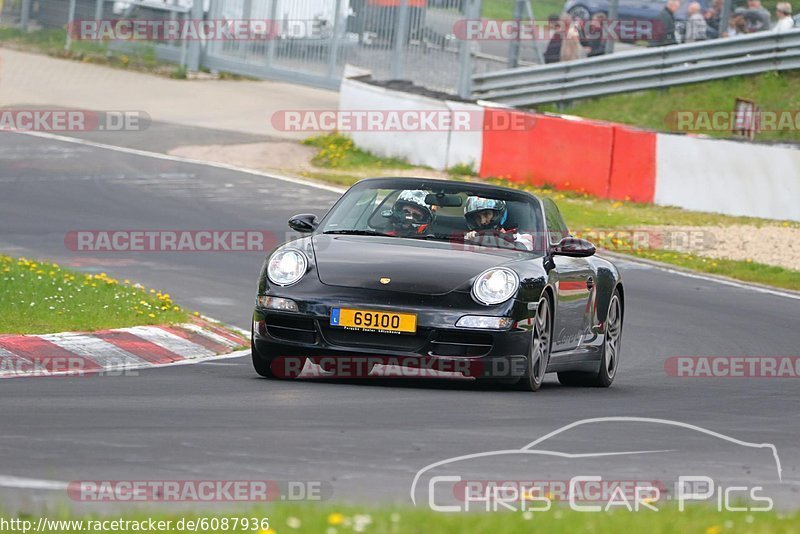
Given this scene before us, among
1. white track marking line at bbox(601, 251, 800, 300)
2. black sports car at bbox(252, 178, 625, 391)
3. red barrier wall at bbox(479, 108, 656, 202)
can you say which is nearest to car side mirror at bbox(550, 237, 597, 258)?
black sports car at bbox(252, 178, 625, 391)

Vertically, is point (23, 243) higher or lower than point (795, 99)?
lower

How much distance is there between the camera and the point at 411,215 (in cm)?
999

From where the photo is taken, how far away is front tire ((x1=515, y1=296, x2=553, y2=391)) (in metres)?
9.13

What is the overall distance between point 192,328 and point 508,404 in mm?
3740

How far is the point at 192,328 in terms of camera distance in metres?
11.5

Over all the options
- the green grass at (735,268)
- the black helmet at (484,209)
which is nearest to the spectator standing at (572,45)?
the green grass at (735,268)

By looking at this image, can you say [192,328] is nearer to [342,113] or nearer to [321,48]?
[342,113]

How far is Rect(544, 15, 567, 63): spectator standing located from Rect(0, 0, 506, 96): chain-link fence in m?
0.81

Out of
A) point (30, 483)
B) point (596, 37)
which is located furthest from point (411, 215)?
point (596, 37)

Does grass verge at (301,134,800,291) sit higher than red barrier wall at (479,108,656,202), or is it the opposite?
red barrier wall at (479,108,656,202)

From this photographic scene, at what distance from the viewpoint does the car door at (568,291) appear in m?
9.83

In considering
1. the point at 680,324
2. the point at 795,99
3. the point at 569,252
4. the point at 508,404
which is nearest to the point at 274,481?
the point at 508,404

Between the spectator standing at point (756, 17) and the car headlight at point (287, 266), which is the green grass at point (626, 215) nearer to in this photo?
the spectator standing at point (756, 17)

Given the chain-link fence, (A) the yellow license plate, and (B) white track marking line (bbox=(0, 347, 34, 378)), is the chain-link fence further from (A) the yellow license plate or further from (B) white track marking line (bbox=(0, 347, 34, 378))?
(A) the yellow license plate
